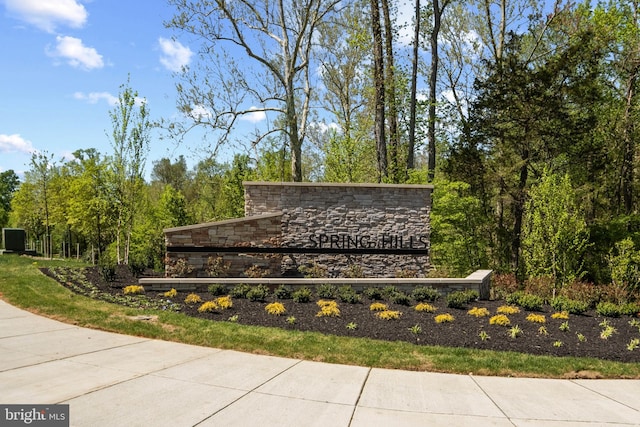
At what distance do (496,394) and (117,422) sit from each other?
12.9 ft

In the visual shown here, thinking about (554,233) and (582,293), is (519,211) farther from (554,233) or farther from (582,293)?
(582,293)

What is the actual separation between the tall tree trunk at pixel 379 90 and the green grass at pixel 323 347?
12761 millimetres

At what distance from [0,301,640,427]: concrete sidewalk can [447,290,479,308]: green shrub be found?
405 centimetres

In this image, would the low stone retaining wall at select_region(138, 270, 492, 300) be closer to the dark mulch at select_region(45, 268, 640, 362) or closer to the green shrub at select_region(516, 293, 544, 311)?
the dark mulch at select_region(45, 268, 640, 362)

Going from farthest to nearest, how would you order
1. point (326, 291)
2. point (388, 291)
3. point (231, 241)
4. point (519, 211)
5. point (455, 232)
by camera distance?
point (519, 211), point (455, 232), point (231, 241), point (388, 291), point (326, 291)

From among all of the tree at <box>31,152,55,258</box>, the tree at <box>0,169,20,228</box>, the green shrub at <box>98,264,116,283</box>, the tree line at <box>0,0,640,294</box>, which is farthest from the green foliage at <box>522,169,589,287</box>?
the tree at <box>0,169,20,228</box>

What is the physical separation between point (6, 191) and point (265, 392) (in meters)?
74.8

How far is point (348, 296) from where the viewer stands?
9750 millimetres

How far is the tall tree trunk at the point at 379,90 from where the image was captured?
19109 millimetres

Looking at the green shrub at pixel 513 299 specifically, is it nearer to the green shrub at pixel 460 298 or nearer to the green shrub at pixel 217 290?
the green shrub at pixel 460 298

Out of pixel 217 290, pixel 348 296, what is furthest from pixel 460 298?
pixel 217 290

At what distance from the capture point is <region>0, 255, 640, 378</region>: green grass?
5824 millimetres

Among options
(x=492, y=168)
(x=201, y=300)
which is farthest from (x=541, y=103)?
(x=201, y=300)

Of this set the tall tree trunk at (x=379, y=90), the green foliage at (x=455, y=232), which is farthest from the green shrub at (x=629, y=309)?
the tall tree trunk at (x=379, y=90)
